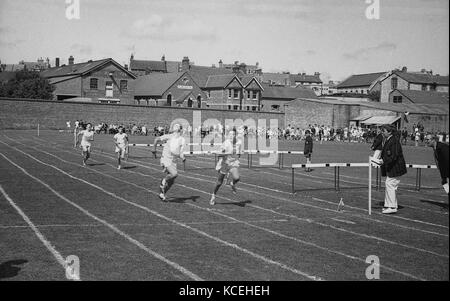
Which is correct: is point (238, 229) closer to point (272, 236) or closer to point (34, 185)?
point (272, 236)

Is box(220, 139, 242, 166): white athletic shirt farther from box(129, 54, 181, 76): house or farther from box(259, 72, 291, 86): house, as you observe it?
box(259, 72, 291, 86): house

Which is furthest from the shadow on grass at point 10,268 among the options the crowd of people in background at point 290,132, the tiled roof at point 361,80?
the tiled roof at point 361,80

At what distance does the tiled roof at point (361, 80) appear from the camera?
4044 inches

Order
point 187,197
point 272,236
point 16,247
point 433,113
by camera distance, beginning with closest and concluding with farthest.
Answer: point 16,247 < point 272,236 < point 187,197 < point 433,113

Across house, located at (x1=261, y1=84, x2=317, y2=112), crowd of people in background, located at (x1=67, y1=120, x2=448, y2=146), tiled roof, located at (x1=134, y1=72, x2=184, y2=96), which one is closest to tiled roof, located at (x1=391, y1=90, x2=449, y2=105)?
crowd of people in background, located at (x1=67, y1=120, x2=448, y2=146)

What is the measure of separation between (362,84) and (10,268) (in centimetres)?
10459

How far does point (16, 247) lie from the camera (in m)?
8.78

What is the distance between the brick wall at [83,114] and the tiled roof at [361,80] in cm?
4591

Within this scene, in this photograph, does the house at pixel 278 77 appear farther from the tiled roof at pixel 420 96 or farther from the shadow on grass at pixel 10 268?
the shadow on grass at pixel 10 268

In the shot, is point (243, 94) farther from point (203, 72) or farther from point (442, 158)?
point (442, 158)

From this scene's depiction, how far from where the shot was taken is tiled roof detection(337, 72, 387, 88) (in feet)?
337

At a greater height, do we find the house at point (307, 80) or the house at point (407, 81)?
the house at point (307, 80)
